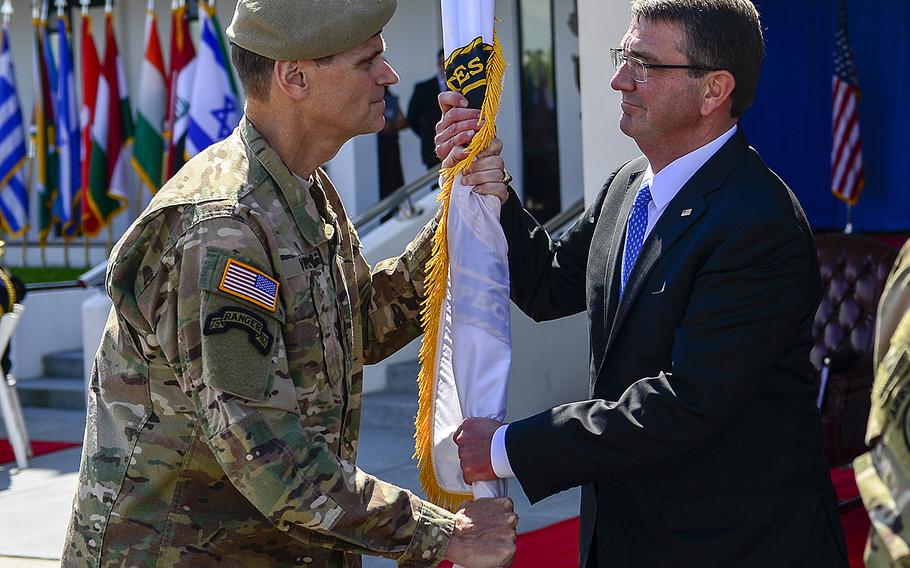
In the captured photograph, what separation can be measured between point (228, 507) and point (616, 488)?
0.80 metres

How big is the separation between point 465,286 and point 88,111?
10.6 m

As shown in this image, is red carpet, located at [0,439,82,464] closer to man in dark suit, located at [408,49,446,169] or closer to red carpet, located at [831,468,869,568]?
man in dark suit, located at [408,49,446,169]

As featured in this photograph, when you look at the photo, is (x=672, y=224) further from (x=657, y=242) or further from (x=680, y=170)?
(x=680, y=170)

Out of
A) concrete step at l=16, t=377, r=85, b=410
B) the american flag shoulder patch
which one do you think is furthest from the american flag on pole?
the american flag shoulder patch

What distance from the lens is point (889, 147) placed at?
28.2ft

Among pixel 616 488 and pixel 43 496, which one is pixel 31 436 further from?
pixel 616 488

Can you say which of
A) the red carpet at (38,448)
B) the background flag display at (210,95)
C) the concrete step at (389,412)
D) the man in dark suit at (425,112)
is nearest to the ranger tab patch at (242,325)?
the concrete step at (389,412)

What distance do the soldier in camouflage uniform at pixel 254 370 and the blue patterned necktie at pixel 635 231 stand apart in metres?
0.56

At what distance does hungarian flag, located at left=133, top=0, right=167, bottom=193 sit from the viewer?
11.5 metres

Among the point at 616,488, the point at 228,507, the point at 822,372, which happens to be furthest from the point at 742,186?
the point at 822,372

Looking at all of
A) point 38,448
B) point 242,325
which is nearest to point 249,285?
point 242,325

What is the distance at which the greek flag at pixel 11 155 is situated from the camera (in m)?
12.7

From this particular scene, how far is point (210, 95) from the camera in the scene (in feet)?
34.1

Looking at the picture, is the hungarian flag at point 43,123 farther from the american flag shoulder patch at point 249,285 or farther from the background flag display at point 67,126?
the american flag shoulder patch at point 249,285
